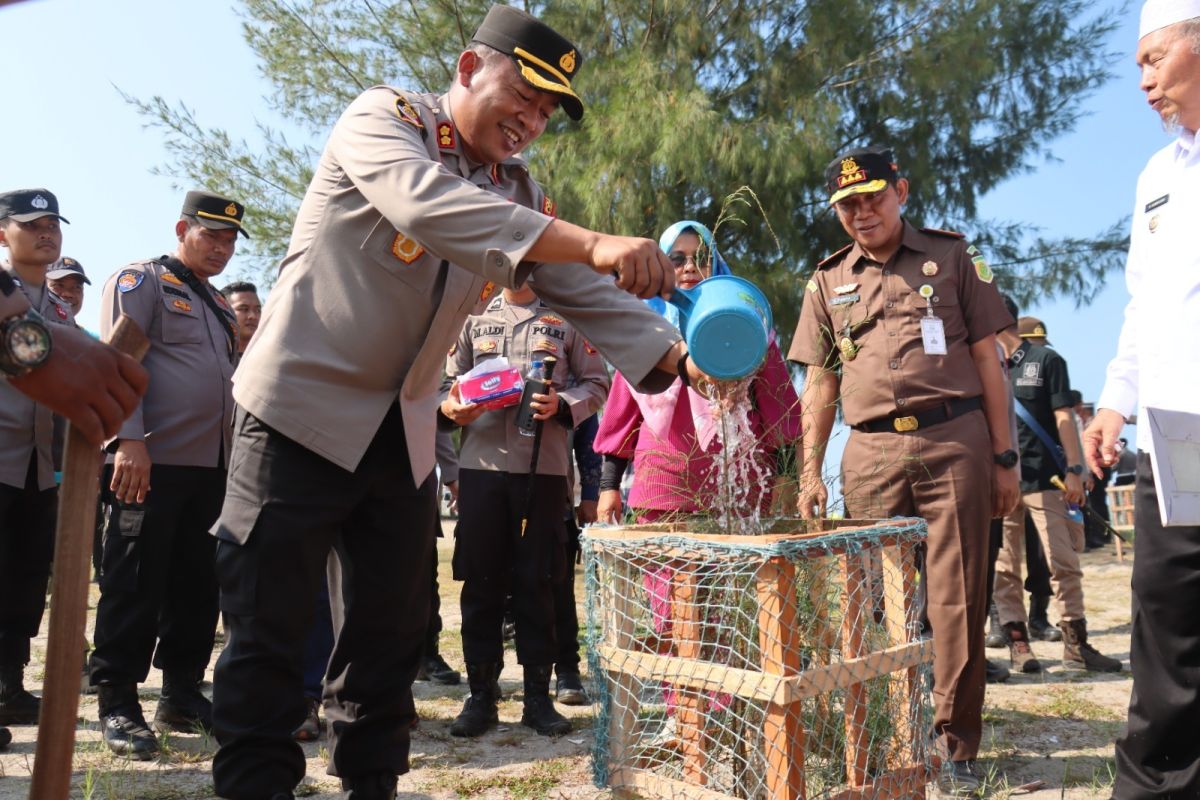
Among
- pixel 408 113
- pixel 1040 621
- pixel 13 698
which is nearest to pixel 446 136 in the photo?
pixel 408 113

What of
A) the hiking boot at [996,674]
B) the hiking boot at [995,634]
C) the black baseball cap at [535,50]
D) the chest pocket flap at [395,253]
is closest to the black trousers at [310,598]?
the chest pocket flap at [395,253]

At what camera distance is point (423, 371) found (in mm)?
2586

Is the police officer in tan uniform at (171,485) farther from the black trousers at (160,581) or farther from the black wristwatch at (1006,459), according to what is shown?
the black wristwatch at (1006,459)

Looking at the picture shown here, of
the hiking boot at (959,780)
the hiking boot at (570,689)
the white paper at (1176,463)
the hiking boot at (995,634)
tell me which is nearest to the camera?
the white paper at (1176,463)

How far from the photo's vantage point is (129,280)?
4.37 meters

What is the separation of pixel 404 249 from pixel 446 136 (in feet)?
1.09

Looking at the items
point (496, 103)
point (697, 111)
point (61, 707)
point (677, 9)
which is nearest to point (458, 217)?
point (496, 103)

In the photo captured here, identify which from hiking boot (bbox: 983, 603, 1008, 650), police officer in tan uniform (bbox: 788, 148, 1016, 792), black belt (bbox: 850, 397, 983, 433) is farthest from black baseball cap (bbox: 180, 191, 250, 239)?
hiking boot (bbox: 983, 603, 1008, 650)

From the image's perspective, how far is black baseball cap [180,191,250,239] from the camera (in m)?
4.66

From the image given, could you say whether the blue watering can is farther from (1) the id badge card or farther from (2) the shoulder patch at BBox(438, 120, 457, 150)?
(1) the id badge card

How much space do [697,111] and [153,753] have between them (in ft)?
26.1

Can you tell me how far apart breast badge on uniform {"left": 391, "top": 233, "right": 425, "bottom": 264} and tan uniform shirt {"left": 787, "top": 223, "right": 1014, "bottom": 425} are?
190cm

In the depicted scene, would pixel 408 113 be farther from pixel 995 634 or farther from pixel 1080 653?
pixel 995 634

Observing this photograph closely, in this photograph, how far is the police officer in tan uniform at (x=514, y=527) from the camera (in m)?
4.55
